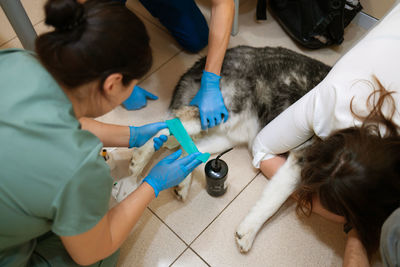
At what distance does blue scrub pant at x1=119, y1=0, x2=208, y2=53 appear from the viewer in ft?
8.14

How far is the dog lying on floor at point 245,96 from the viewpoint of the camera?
187 cm

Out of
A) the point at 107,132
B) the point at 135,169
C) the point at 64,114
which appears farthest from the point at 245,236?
the point at 64,114

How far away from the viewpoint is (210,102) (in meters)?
1.86

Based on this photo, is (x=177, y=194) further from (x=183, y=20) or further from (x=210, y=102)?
(x=183, y=20)

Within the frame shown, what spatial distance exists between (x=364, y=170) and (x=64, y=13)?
3.59ft

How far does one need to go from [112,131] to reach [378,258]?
1.59 meters

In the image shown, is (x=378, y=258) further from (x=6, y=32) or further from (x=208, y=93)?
(x=6, y=32)

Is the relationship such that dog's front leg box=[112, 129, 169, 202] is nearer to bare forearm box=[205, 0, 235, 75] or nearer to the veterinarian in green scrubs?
bare forearm box=[205, 0, 235, 75]

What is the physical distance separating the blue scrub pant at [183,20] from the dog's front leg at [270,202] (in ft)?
4.32

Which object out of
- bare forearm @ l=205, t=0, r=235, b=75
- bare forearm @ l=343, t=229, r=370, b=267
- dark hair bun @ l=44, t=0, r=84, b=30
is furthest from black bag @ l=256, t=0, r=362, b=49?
dark hair bun @ l=44, t=0, r=84, b=30

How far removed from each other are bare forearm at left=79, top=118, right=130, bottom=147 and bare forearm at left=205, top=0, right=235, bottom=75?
64 cm

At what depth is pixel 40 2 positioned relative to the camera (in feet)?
9.71

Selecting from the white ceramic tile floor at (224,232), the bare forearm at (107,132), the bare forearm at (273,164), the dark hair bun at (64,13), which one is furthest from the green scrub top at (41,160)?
the bare forearm at (273,164)

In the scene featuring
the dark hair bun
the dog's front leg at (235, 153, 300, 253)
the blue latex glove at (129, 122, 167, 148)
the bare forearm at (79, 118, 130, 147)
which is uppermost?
the dark hair bun
